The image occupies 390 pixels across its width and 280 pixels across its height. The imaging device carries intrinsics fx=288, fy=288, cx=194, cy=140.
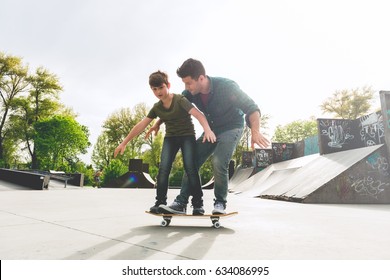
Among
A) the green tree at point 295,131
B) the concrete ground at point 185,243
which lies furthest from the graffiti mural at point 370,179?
the green tree at point 295,131

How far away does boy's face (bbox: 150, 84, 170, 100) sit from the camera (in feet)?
9.71

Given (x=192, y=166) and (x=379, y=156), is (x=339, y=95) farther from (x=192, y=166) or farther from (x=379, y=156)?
(x=192, y=166)

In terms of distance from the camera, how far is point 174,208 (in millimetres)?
3061

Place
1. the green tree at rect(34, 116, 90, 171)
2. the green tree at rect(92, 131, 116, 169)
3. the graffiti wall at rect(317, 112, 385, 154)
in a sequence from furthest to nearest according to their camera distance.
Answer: the green tree at rect(92, 131, 116, 169)
the green tree at rect(34, 116, 90, 171)
the graffiti wall at rect(317, 112, 385, 154)

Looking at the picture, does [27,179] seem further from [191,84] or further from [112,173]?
[191,84]

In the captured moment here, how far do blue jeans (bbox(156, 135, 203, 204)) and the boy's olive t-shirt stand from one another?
65mm

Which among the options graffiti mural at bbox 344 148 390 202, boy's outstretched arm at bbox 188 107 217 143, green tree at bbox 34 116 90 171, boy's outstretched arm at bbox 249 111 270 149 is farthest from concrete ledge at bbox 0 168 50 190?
green tree at bbox 34 116 90 171

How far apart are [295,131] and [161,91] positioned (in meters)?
48.5

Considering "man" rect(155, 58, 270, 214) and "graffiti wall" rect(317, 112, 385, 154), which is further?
"graffiti wall" rect(317, 112, 385, 154)

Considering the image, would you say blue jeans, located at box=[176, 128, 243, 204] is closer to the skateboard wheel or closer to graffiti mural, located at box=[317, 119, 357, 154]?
the skateboard wheel

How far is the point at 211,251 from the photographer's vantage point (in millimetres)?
1834

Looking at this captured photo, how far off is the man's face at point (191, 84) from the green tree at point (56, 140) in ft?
114
